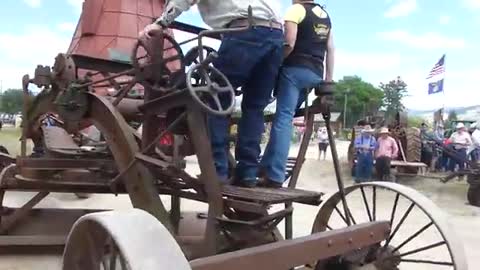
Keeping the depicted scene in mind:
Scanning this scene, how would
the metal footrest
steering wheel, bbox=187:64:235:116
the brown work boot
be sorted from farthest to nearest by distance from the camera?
the metal footrest < the brown work boot < steering wheel, bbox=187:64:235:116

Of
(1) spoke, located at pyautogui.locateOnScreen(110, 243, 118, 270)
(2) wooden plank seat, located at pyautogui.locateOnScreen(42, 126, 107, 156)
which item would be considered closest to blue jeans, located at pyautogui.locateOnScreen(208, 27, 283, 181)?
(1) spoke, located at pyautogui.locateOnScreen(110, 243, 118, 270)

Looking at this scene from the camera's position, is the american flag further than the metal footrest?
Yes

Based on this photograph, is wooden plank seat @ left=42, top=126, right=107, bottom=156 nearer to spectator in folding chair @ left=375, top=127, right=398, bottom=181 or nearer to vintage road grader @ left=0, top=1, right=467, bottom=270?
vintage road grader @ left=0, top=1, right=467, bottom=270

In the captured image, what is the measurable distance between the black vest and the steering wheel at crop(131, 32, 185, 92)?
773 millimetres

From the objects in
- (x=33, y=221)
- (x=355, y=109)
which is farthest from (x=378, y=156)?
(x=355, y=109)

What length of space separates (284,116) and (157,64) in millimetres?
846

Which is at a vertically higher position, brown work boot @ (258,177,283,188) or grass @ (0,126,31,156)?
brown work boot @ (258,177,283,188)

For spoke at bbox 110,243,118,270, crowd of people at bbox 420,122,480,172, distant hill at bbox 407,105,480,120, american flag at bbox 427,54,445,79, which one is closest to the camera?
spoke at bbox 110,243,118,270

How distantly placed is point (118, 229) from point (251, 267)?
66 cm

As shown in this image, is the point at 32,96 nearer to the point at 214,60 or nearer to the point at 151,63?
the point at 151,63

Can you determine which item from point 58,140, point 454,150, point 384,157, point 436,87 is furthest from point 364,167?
point 436,87

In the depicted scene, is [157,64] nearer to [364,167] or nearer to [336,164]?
[336,164]

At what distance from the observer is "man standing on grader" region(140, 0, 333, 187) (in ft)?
10.6

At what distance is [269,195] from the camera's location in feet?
9.94
